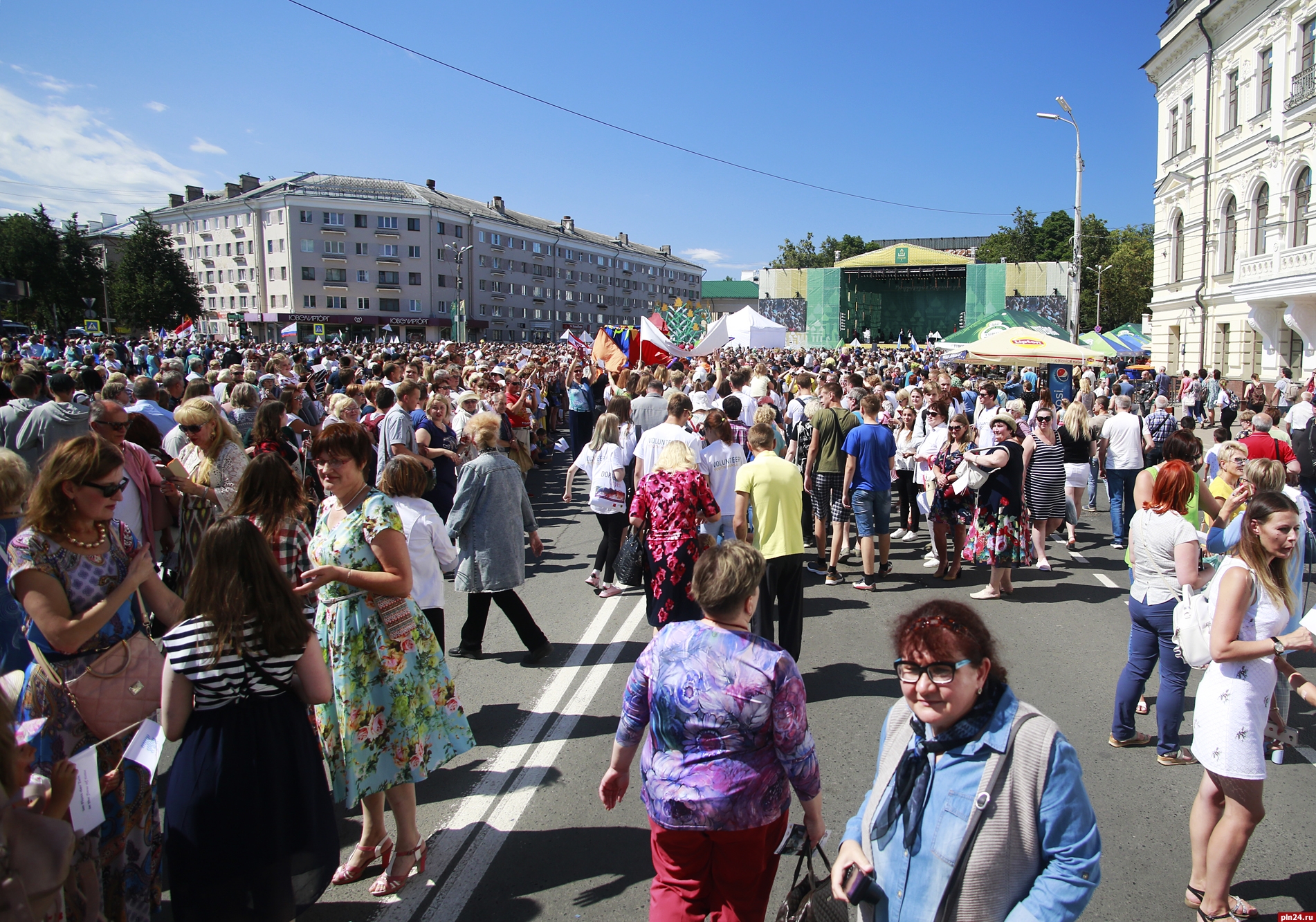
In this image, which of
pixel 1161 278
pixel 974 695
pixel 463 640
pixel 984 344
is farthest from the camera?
pixel 1161 278

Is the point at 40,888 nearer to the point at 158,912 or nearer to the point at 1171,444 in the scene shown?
the point at 158,912

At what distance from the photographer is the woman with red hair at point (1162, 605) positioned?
4.32 metres

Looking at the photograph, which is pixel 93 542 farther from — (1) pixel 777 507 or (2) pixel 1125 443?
(2) pixel 1125 443

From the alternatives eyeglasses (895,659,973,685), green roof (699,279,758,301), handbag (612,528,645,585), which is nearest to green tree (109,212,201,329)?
green roof (699,279,758,301)

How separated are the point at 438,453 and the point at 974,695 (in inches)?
280

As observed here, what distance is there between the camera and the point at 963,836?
1.92 meters

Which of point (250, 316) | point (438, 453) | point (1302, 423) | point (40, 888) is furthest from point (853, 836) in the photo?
point (250, 316)

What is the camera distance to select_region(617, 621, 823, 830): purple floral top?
2443 millimetres

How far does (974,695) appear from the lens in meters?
2.03

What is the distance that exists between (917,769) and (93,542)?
118 inches

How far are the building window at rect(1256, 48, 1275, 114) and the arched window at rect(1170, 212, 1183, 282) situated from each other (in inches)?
276

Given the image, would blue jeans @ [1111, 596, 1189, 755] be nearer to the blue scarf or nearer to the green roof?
the blue scarf

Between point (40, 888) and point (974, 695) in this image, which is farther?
point (974, 695)

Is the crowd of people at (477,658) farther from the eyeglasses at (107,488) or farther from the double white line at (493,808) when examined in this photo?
the double white line at (493,808)
